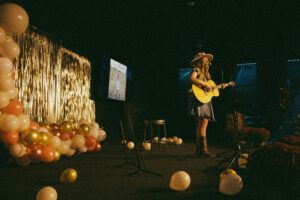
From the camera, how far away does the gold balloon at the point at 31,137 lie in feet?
10.5

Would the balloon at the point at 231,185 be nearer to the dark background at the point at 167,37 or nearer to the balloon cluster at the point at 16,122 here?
the balloon cluster at the point at 16,122

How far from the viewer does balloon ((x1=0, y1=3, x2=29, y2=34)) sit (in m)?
2.77

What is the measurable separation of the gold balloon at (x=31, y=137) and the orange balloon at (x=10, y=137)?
0.14 metres

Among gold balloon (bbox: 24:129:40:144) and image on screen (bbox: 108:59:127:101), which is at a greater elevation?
image on screen (bbox: 108:59:127:101)

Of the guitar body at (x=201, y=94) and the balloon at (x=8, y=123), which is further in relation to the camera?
the guitar body at (x=201, y=94)

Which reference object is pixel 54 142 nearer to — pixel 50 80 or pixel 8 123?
pixel 8 123

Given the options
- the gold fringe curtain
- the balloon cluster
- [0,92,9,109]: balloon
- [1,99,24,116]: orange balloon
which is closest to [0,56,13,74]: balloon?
the balloon cluster

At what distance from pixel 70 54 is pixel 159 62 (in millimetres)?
3251

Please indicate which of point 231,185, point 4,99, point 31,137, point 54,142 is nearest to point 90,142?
point 54,142

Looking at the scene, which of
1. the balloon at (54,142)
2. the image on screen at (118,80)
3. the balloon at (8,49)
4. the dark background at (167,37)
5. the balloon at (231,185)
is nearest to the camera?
the balloon at (231,185)

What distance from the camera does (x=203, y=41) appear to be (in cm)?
756

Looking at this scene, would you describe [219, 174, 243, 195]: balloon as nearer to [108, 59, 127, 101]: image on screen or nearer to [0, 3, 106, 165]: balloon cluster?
[108, 59, 127, 101]: image on screen

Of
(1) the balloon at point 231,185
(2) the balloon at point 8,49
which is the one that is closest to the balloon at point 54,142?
(2) the balloon at point 8,49

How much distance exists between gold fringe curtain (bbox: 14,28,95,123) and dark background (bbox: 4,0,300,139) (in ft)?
0.82
